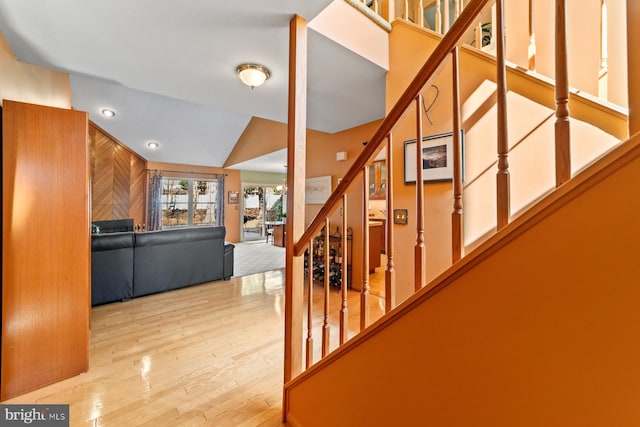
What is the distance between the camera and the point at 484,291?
2.24 ft

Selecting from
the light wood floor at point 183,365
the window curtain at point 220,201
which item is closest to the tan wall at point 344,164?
the light wood floor at point 183,365

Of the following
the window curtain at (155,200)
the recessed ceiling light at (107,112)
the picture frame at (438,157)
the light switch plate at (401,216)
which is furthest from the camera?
the window curtain at (155,200)

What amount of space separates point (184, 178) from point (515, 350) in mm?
8020

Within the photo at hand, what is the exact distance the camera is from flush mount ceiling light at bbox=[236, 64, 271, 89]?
217 centimetres

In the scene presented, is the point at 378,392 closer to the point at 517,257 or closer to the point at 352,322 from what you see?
the point at 517,257

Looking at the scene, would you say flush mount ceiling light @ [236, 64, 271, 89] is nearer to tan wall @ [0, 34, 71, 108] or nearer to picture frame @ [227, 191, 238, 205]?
tan wall @ [0, 34, 71, 108]

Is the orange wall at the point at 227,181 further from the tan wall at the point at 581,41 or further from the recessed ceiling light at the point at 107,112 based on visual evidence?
the tan wall at the point at 581,41

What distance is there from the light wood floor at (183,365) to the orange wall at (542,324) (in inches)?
48.2

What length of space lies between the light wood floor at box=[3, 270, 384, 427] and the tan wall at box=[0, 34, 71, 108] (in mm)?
2037

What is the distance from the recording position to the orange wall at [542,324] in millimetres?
504

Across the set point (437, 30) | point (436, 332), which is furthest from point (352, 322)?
point (437, 30)

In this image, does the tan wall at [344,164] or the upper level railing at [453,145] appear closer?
the upper level railing at [453,145]

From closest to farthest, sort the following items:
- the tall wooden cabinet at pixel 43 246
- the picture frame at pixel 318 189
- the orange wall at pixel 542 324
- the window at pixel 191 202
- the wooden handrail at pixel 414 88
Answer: the orange wall at pixel 542 324 < the wooden handrail at pixel 414 88 < the tall wooden cabinet at pixel 43 246 < the picture frame at pixel 318 189 < the window at pixel 191 202

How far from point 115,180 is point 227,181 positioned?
8.90 ft
